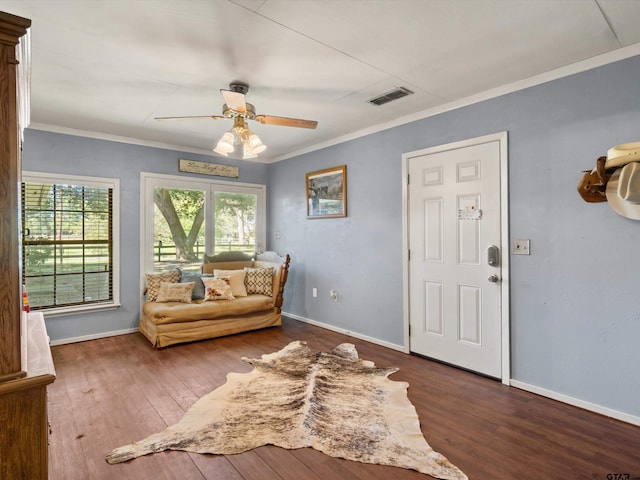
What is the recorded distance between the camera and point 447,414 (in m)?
2.40

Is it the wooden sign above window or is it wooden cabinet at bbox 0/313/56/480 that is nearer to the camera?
wooden cabinet at bbox 0/313/56/480

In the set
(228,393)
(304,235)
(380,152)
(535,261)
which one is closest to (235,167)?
(304,235)

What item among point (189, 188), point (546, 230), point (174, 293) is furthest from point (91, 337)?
point (546, 230)

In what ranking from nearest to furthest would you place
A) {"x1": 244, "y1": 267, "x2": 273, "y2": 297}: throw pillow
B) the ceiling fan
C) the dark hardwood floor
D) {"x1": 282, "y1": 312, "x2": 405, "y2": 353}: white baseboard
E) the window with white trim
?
the dark hardwood floor → the ceiling fan → {"x1": 282, "y1": 312, "x2": 405, "y2": 353}: white baseboard → the window with white trim → {"x1": 244, "y1": 267, "x2": 273, "y2": 297}: throw pillow

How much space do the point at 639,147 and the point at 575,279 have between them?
A: 975mm

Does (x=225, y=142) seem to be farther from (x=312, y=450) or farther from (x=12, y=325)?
(x=312, y=450)

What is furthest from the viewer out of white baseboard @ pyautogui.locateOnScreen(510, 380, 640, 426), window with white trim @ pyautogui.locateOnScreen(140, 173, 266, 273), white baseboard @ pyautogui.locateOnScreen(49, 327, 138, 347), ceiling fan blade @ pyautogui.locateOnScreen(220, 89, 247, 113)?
window with white trim @ pyautogui.locateOnScreen(140, 173, 266, 273)

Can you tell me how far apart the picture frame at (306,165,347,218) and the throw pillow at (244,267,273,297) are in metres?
A: 1.01

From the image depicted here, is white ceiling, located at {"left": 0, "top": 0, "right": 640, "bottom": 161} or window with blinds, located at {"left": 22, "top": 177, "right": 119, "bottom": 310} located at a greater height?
white ceiling, located at {"left": 0, "top": 0, "right": 640, "bottom": 161}

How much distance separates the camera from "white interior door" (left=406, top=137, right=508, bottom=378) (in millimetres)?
2953

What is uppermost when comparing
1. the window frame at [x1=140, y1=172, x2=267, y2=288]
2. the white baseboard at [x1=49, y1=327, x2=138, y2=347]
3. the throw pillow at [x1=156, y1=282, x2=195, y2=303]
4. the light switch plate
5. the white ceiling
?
the white ceiling

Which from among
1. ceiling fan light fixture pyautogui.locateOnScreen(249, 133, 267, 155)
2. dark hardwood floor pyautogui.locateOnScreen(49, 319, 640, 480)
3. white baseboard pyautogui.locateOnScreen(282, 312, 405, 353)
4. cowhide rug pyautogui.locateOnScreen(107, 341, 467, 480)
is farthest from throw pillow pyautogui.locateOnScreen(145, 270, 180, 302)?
ceiling fan light fixture pyautogui.locateOnScreen(249, 133, 267, 155)

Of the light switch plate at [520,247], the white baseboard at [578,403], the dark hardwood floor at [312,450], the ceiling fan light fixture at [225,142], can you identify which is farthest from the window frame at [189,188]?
the white baseboard at [578,403]

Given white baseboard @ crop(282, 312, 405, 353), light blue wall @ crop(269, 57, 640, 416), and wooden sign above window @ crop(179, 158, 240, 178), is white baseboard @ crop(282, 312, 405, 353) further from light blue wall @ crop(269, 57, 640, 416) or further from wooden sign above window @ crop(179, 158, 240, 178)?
wooden sign above window @ crop(179, 158, 240, 178)
